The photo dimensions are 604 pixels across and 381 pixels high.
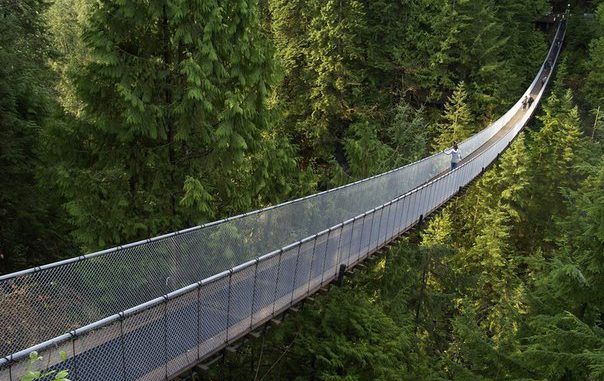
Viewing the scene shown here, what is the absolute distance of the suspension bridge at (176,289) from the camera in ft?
14.9

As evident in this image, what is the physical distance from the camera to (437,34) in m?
24.7

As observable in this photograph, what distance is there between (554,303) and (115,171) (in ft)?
24.6

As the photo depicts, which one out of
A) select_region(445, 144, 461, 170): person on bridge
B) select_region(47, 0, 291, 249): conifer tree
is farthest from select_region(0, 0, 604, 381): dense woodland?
select_region(445, 144, 461, 170): person on bridge

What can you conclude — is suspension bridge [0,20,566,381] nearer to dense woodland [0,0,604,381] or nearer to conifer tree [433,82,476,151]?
dense woodland [0,0,604,381]

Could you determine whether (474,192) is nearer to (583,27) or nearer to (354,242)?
(354,242)

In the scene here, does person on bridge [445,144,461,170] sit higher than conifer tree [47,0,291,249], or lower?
lower

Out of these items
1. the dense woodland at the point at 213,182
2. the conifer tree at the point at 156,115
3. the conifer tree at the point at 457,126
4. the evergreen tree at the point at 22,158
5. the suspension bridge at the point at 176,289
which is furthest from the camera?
the conifer tree at the point at 457,126

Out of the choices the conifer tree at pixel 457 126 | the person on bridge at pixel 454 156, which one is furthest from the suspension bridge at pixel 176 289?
the conifer tree at pixel 457 126

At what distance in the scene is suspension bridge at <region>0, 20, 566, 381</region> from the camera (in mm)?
4543

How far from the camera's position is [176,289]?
611 cm

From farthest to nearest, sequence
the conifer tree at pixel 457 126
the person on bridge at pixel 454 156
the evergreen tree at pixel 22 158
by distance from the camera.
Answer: the conifer tree at pixel 457 126 < the person on bridge at pixel 454 156 < the evergreen tree at pixel 22 158

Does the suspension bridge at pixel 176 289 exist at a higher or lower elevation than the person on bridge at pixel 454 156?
lower

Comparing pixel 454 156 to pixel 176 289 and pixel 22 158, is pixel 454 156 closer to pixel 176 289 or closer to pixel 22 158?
pixel 176 289

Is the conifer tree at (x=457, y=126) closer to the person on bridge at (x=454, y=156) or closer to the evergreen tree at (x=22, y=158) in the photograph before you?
the person on bridge at (x=454, y=156)
